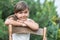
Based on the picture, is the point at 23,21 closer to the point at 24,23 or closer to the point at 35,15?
the point at 24,23

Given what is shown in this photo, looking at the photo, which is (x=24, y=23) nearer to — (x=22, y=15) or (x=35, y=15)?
(x=22, y=15)

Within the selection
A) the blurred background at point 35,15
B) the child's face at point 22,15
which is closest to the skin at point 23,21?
the child's face at point 22,15

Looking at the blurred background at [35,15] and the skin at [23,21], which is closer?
the skin at [23,21]

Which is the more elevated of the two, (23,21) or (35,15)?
(35,15)

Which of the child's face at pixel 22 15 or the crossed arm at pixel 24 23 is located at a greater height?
the child's face at pixel 22 15

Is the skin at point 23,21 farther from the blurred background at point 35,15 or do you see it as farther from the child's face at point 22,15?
the blurred background at point 35,15

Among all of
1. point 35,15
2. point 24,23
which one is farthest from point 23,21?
point 35,15

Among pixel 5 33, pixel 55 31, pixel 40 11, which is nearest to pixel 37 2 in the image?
pixel 40 11

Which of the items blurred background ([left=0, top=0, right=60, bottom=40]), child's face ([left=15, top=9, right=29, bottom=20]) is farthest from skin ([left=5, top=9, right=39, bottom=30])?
blurred background ([left=0, top=0, right=60, bottom=40])

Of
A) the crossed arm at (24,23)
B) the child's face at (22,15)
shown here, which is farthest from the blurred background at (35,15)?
the child's face at (22,15)

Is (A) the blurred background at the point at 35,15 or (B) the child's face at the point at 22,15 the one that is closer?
(B) the child's face at the point at 22,15

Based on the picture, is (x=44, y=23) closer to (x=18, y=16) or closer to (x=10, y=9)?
(x=10, y=9)

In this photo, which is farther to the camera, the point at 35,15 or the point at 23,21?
the point at 35,15

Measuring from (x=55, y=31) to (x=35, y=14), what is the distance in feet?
1.57
